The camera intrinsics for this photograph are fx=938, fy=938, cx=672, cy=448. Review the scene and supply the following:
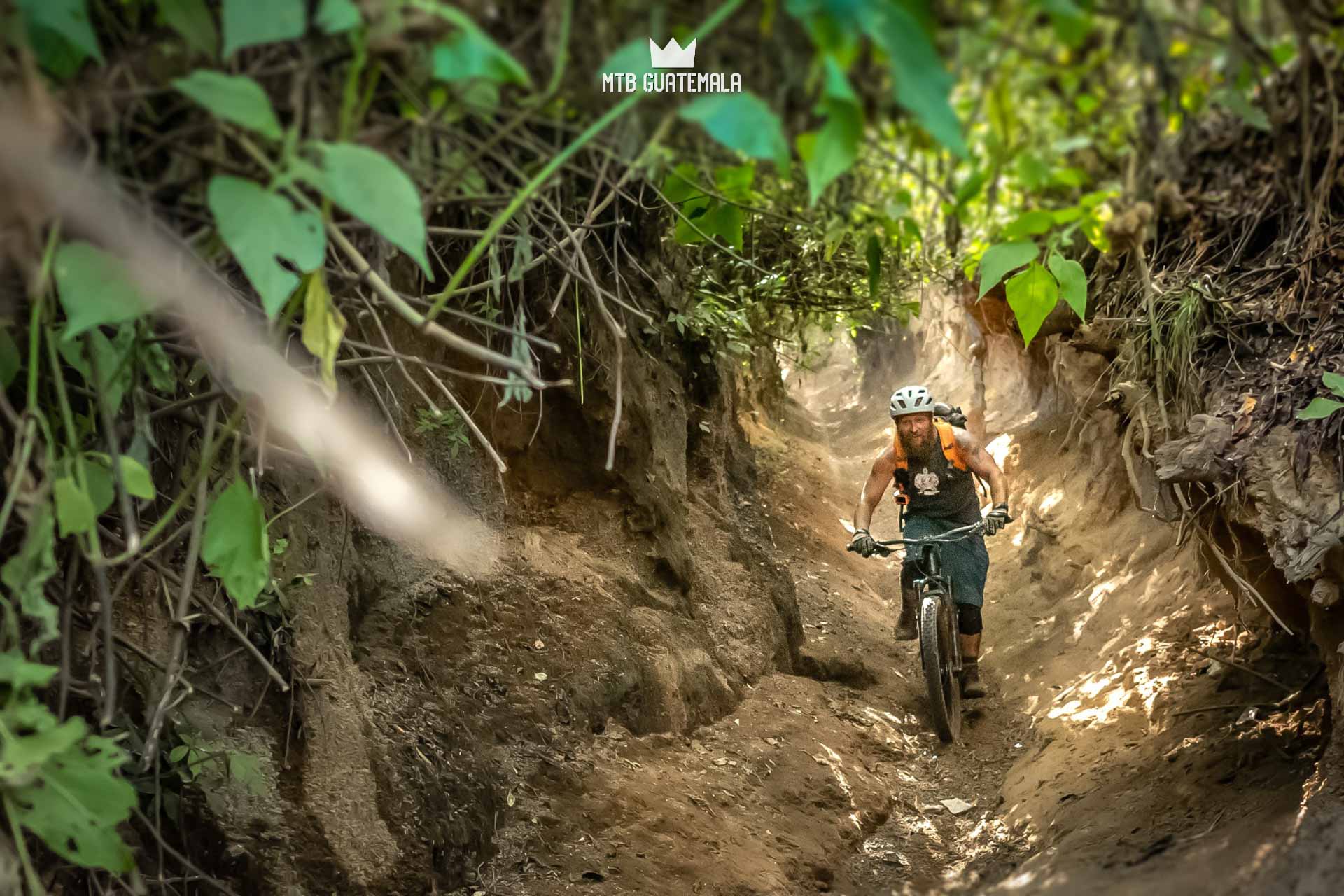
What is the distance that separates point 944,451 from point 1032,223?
384 centimetres

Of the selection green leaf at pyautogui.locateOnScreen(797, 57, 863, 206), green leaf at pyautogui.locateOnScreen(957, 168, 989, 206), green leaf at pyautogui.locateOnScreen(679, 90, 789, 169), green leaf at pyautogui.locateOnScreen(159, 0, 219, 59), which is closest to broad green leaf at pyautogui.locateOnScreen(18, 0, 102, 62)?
green leaf at pyautogui.locateOnScreen(159, 0, 219, 59)

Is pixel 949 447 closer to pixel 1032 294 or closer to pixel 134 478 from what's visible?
pixel 1032 294

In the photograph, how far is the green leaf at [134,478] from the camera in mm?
1597

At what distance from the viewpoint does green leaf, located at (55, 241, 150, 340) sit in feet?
4.05

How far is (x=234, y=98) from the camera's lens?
116 centimetres

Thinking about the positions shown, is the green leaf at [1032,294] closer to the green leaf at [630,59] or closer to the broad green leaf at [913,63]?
the broad green leaf at [913,63]

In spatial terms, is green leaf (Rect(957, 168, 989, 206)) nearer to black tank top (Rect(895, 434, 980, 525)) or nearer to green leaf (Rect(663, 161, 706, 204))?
green leaf (Rect(663, 161, 706, 204))

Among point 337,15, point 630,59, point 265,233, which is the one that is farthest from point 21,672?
point 630,59

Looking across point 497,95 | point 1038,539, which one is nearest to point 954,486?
point 1038,539

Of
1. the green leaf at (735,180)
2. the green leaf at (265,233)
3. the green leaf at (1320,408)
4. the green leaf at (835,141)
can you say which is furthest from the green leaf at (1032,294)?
the green leaf at (265,233)

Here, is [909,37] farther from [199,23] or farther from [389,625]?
[389,625]

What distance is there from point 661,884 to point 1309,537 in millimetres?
2212

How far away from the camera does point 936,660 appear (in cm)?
461

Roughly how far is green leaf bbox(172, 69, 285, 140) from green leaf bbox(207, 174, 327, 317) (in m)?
0.09
